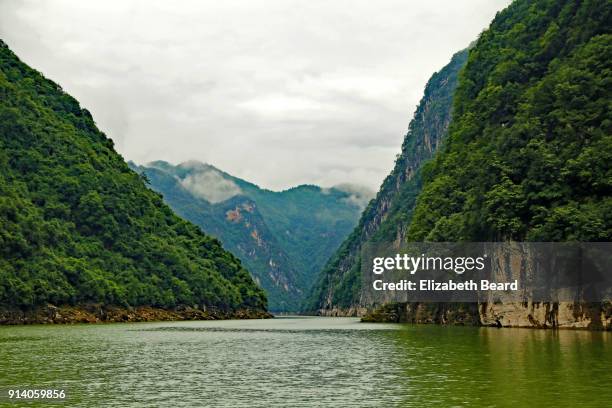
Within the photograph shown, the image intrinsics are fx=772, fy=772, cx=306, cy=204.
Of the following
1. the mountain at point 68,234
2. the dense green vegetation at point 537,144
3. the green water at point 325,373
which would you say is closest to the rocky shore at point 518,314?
the dense green vegetation at point 537,144

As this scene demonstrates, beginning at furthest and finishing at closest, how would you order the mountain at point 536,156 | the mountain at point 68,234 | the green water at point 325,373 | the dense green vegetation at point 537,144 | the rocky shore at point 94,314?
the mountain at point 68,234 → the rocky shore at point 94,314 → the dense green vegetation at point 537,144 → the mountain at point 536,156 → the green water at point 325,373

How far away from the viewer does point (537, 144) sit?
318 feet

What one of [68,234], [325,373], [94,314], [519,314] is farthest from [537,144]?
[68,234]

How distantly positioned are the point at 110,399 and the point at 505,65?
10388cm

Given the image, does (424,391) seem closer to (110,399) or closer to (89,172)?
(110,399)

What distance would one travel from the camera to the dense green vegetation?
86625 mm

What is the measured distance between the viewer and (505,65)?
125 meters

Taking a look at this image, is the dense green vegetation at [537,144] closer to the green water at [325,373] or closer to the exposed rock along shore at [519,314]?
the exposed rock along shore at [519,314]

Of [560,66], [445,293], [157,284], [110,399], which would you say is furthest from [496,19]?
[110,399]

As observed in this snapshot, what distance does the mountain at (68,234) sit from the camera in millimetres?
143250

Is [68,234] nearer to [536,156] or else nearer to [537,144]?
[537,144]

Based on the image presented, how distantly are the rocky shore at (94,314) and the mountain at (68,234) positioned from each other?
1204 millimetres

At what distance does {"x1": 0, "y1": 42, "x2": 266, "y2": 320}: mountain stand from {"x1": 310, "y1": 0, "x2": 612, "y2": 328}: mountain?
2569 inches

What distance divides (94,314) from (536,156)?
94593 millimetres
